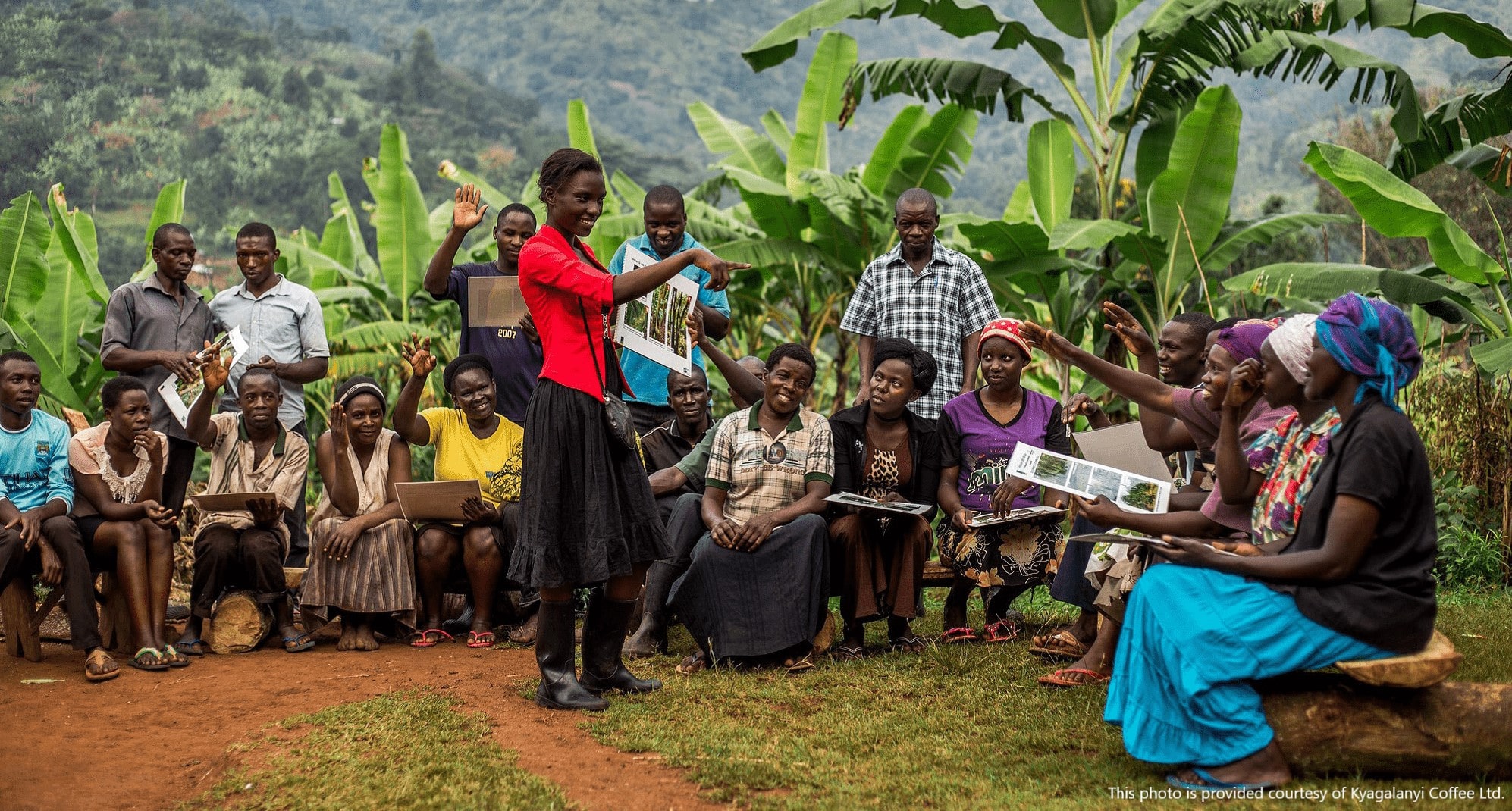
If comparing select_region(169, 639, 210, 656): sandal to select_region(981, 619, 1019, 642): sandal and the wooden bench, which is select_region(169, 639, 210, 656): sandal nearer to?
the wooden bench

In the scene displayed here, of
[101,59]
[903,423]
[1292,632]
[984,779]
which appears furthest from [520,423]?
[101,59]

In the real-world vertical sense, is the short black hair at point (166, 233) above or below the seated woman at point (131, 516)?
above

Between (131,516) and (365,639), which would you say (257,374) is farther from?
(365,639)

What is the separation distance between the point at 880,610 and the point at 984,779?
6.51ft

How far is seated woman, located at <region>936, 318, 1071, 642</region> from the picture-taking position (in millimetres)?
6055

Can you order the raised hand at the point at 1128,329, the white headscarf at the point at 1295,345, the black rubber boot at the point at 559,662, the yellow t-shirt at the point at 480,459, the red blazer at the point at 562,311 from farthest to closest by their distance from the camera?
the yellow t-shirt at the point at 480,459
the raised hand at the point at 1128,329
the black rubber boot at the point at 559,662
the red blazer at the point at 562,311
the white headscarf at the point at 1295,345

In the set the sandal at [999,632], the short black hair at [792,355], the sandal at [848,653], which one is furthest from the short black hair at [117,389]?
the sandal at [999,632]

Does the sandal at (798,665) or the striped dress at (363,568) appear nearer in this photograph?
the sandal at (798,665)

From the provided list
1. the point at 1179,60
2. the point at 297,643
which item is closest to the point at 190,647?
the point at 297,643

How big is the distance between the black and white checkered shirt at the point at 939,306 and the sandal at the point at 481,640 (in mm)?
2563

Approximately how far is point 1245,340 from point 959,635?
7.53 ft

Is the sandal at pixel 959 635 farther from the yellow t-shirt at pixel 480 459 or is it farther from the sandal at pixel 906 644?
the yellow t-shirt at pixel 480 459

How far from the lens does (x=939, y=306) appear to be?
697 cm

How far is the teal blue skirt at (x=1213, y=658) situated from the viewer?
12.4 feet
